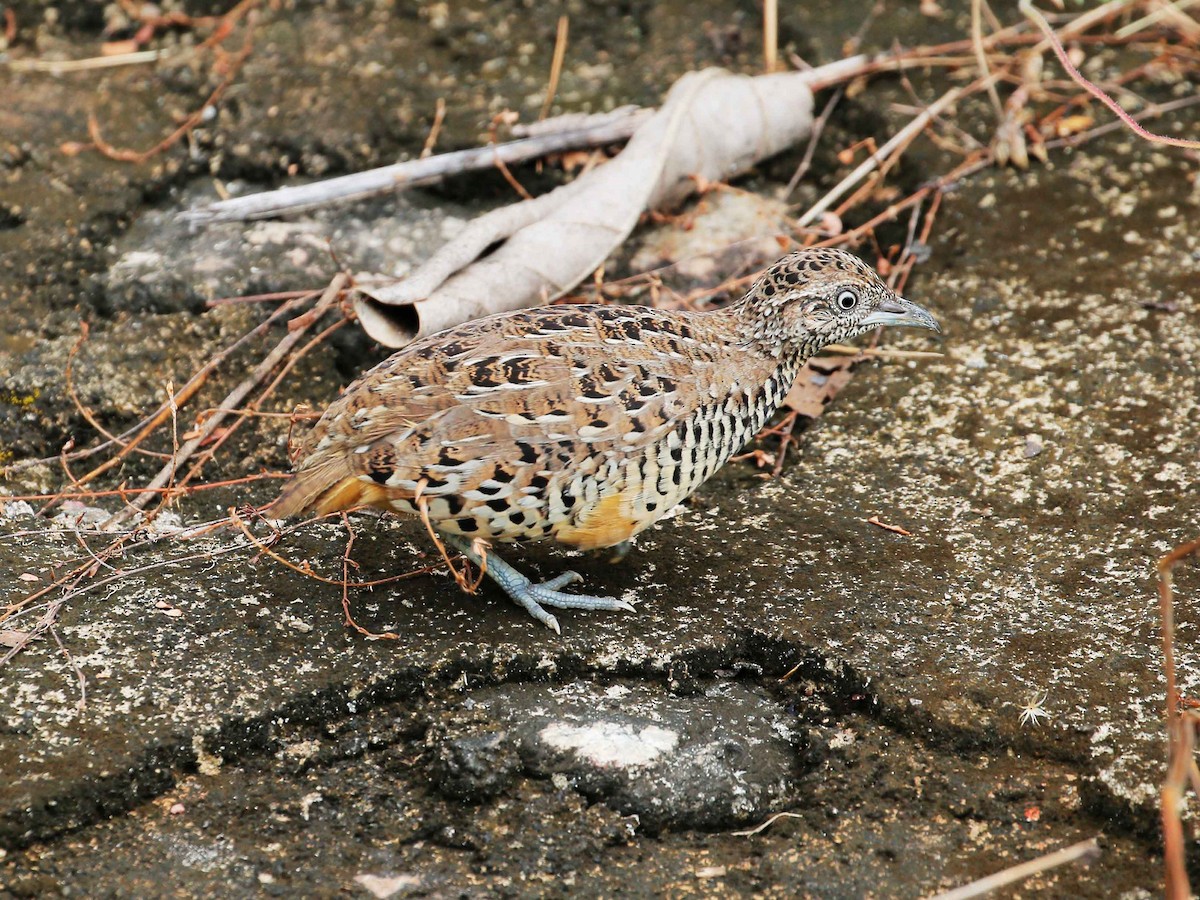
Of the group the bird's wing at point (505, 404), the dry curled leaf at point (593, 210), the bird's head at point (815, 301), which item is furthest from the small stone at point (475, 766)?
the dry curled leaf at point (593, 210)

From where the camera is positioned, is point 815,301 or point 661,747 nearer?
point 661,747

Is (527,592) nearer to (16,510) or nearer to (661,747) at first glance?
(661,747)

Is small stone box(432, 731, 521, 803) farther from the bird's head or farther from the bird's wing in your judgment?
the bird's head

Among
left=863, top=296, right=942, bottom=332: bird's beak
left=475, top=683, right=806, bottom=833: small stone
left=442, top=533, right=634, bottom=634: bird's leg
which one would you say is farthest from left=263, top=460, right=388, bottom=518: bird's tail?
left=863, top=296, right=942, bottom=332: bird's beak

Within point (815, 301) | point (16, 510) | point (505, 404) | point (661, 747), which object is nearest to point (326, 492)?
point (505, 404)

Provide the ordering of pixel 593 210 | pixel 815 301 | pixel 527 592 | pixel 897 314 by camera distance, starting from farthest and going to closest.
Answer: pixel 593 210, pixel 897 314, pixel 815 301, pixel 527 592

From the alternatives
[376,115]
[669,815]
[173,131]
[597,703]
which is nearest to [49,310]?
[173,131]

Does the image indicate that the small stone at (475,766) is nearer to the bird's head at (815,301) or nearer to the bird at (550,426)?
the bird at (550,426)
